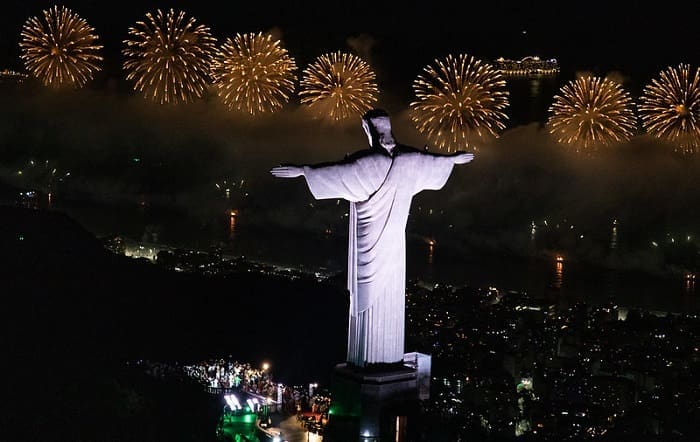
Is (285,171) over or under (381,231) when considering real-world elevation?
over

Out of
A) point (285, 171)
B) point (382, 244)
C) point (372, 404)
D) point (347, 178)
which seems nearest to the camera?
point (285, 171)

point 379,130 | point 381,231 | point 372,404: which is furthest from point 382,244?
point 372,404

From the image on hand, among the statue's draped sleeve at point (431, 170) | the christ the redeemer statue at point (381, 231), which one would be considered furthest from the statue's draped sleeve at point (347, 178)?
the statue's draped sleeve at point (431, 170)

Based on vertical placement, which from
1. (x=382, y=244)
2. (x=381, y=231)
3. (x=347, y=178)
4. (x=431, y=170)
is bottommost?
(x=382, y=244)

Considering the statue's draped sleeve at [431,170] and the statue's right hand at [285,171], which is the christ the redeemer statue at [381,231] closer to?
the statue's draped sleeve at [431,170]

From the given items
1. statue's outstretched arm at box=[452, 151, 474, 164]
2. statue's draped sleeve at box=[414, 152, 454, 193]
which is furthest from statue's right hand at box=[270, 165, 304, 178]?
statue's outstretched arm at box=[452, 151, 474, 164]

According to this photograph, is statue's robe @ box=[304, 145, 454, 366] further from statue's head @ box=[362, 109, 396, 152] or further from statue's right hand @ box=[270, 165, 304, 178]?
statue's right hand @ box=[270, 165, 304, 178]

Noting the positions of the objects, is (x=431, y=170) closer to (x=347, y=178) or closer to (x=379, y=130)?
(x=379, y=130)
